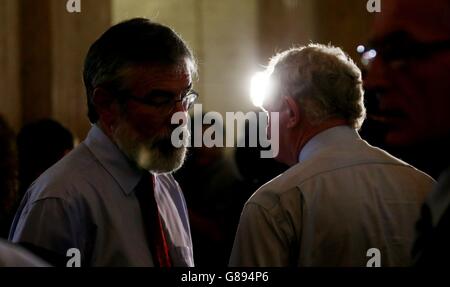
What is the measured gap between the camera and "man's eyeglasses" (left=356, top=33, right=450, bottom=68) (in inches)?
59.3

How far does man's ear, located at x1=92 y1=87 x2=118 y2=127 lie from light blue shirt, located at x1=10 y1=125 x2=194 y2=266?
0.07 meters

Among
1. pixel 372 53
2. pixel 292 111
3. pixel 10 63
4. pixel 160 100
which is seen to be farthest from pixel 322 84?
pixel 10 63

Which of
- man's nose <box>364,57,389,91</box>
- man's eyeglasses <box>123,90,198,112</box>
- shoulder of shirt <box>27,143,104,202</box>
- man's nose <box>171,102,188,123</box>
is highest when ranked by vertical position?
man's nose <box>364,57,389,91</box>

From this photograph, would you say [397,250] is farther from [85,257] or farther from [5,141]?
[5,141]

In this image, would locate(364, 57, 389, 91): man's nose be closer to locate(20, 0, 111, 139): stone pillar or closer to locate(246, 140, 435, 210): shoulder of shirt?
locate(246, 140, 435, 210): shoulder of shirt

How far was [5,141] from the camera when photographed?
2.03 metres

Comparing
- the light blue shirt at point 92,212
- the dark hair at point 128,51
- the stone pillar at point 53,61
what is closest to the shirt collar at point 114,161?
the light blue shirt at point 92,212

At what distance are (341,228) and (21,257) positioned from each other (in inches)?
40.7

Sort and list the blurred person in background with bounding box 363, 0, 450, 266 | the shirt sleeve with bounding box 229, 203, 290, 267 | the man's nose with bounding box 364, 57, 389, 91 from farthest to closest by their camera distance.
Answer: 1. the shirt sleeve with bounding box 229, 203, 290, 267
2. the man's nose with bounding box 364, 57, 389, 91
3. the blurred person in background with bounding box 363, 0, 450, 266

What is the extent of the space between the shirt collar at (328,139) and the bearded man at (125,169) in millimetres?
437

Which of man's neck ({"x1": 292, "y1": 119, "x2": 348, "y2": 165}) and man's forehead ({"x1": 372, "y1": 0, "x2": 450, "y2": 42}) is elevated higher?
man's forehead ({"x1": 372, "y1": 0, "x2": 450, "y2": 42})

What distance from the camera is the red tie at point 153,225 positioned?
7.53 ft

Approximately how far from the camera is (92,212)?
2.19 meters

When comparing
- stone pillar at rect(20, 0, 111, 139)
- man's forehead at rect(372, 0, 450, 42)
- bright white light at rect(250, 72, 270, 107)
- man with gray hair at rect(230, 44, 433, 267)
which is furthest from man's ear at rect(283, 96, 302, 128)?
stone pillar at rect(20, 0, 111, 139)
